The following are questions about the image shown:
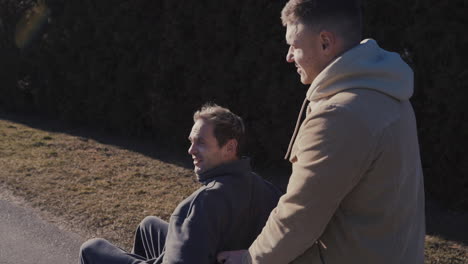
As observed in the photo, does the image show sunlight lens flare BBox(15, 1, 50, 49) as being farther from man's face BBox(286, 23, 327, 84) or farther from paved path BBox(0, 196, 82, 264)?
man's face BBox(286, 23, 327, 84)

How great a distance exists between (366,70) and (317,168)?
36 centimetres

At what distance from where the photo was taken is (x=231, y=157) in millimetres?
2789

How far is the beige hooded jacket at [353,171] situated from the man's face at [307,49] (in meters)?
0.08

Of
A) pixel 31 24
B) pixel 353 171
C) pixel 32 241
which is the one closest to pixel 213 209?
pixel 353 171

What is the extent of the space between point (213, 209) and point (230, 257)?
240mm

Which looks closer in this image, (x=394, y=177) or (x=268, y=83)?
(x=394, y=177)

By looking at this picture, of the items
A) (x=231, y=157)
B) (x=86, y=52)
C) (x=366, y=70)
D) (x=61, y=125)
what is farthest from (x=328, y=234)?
(x=61, y=125)

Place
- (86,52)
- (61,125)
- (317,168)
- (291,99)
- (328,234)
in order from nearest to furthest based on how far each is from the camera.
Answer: (317,168) → (328,234) → (291,99) → (86,52) → (61,125)

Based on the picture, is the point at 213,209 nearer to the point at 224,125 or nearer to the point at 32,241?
the point at 224,125

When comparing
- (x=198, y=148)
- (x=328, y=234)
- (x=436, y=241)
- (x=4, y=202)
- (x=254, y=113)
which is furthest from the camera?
(x=254, y=113)

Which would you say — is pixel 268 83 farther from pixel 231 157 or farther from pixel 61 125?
pixel 61 125

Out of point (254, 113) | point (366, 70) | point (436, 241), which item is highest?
point (366, 70)

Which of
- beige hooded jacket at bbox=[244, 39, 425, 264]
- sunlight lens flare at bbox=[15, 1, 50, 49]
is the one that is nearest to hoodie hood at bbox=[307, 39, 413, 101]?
beige hooded jacket at bbox=[244, 39, 425, 264]

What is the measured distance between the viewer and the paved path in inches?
180
